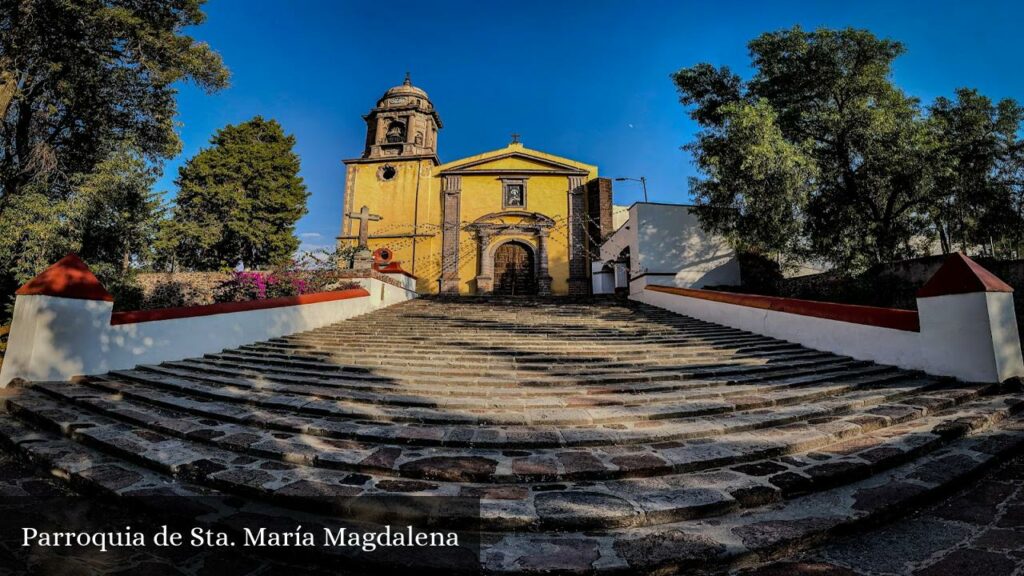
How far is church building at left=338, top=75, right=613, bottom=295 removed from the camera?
18641 millimetres

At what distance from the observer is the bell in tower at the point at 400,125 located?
2039 centimetres

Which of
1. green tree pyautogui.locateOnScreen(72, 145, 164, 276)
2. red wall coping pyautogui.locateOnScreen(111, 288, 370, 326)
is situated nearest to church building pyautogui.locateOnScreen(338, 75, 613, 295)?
green tree pyautogui.locateOnScreen(72, 145, 164, 276)

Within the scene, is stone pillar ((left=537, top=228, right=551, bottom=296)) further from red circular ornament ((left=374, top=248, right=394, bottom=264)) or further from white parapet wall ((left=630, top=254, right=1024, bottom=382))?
white parapet wall ((left=630, top=254, right=1024, bottom=382))

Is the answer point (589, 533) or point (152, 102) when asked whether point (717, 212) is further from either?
point (152, 102)

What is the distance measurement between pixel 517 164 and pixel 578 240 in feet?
16.4

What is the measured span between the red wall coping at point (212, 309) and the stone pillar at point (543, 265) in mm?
10606

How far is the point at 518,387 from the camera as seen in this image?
14.3 feet

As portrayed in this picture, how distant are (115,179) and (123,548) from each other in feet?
46.5

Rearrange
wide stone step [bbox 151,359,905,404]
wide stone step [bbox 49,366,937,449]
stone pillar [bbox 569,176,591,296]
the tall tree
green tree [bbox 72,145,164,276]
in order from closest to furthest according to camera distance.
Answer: wide stone step [bbox 49,366,937,449], wide stone step [bbox 151,359,905,404], the tall tree, green tree [bbox 72,145,164,276], stone pillar [bbox 569,176,591,296]

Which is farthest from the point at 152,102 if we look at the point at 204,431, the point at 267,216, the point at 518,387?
the point at 518,387

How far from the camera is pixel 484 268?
18500mm

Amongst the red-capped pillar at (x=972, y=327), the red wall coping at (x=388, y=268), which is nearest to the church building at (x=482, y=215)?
the red wall coping at (x=388, y=268)

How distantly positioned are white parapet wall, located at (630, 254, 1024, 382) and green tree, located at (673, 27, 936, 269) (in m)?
4.28

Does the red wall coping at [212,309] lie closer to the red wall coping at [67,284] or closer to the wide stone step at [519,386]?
the red wall coping at [67,284]
